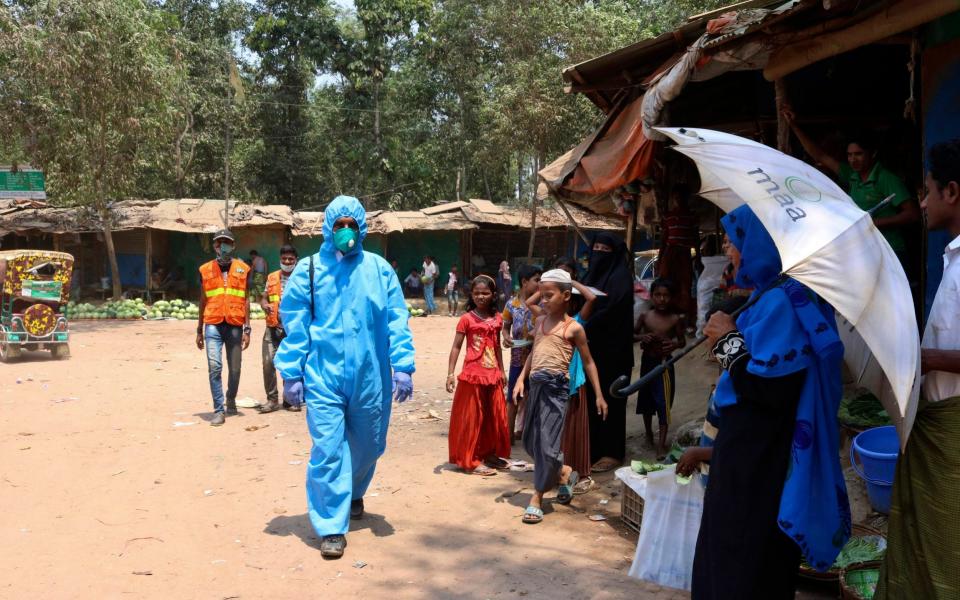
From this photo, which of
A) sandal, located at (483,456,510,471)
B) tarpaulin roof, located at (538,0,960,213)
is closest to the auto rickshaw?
tarpaulin roof, located at (538,0,960,213)

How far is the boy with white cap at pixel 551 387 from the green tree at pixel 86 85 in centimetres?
1658

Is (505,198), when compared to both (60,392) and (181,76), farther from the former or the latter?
(60,392)

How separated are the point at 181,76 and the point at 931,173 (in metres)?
22.2

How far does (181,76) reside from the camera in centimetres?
2153

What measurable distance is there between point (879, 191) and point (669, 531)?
2579mm

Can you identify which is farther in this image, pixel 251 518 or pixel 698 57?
pixel 251 518

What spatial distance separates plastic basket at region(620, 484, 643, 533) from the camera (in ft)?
15.9

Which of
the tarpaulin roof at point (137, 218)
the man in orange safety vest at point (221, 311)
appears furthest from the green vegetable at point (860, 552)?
the tarpaulin roof at point (137, 218)

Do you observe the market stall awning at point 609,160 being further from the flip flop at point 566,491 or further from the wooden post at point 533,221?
the wooden post at point 533,221

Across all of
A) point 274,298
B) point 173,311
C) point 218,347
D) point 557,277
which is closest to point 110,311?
point 173,311

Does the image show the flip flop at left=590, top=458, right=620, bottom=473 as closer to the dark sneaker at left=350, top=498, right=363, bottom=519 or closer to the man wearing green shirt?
the dark sneaker at left=350, top=498, right=363, bottom=519

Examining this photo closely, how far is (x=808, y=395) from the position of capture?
2.57m

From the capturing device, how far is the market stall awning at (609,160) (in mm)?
5961

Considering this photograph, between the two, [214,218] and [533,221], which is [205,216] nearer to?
[214,218]
